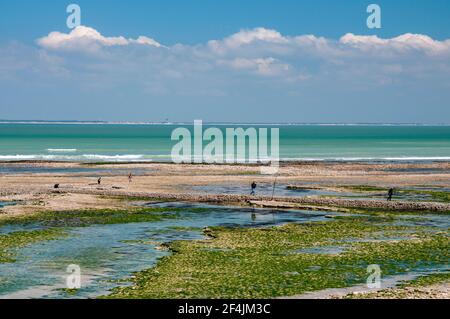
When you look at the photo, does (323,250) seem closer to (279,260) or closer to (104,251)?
(279,260)

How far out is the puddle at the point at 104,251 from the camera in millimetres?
28828

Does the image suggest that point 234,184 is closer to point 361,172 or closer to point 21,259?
point 361,172

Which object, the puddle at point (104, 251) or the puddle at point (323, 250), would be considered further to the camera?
the puddle at point (323, 250)

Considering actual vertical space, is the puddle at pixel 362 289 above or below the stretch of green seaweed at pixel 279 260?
below

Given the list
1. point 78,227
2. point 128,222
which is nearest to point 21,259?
point 78,227

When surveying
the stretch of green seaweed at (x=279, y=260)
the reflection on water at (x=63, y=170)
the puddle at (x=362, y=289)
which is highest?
the reflection on water at (x=63, y=170)

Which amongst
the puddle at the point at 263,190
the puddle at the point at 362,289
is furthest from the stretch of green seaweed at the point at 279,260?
the puddle at the point at 263,190

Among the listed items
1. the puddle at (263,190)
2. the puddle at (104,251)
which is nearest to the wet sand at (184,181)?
the puddle at (263,190)

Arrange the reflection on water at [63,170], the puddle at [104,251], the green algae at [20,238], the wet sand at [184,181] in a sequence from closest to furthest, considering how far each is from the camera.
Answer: the puddle at [104,251]
the green algae at [20,238]
the wet sand at [184,181]
the reflection on water at [63,170]

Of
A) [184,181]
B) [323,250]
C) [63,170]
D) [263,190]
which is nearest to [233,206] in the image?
[263,190]

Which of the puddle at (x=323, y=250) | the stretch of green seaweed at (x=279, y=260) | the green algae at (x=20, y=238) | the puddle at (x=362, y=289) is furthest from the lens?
the puddle at (x=323, y=250)

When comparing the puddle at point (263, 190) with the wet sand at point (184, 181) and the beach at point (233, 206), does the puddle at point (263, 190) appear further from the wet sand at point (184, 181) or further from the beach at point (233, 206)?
the wet sand at point (184, 181)

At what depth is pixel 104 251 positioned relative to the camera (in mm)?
36594
